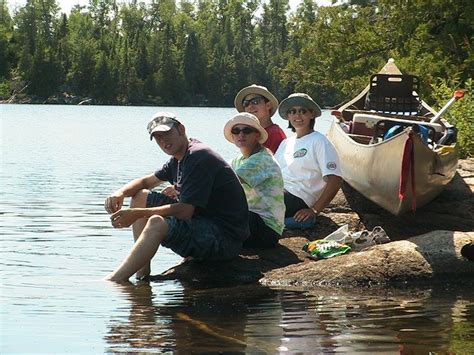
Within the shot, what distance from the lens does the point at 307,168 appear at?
411 inches

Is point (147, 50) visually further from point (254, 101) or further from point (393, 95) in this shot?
point (254, 101)

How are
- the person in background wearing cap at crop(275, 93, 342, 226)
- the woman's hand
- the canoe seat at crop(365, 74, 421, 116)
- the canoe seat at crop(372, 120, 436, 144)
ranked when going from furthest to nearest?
the canoe seat at crop(365, 74, 421, 116) < the canoe seat at crop(372, 120, 436, 144) < the woman's hand < the person in background wearing cap at crop(275, 93, 342, 226)

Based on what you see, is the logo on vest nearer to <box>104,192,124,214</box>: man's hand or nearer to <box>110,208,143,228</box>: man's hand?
<box>104,192,124,214</box>: man's hand

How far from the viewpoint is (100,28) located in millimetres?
144750

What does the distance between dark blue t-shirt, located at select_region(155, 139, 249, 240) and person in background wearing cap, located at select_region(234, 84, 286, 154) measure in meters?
1.94

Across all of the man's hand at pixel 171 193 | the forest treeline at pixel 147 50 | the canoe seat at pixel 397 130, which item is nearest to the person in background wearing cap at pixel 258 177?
the man's hand at pixel 171 193

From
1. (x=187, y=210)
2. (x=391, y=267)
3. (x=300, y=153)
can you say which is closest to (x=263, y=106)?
(x=300, y=153)

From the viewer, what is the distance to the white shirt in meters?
10.3

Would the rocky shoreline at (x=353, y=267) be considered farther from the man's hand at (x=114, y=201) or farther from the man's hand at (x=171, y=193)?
the man's hand at (x=114, y=201)

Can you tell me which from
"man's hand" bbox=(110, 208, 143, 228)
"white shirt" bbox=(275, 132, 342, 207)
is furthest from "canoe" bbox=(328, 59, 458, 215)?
"man's hand" bbox=(110, 208, 143, 228)

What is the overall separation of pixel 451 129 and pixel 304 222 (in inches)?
94.1

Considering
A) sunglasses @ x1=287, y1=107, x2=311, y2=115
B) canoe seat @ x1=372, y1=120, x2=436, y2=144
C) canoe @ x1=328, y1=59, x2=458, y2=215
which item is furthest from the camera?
canoe seat @ x1=372, y1=120, x2=436, y2=144

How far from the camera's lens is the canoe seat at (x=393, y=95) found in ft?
50.2

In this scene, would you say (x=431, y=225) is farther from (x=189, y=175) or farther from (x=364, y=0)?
(x=364, y=0)
